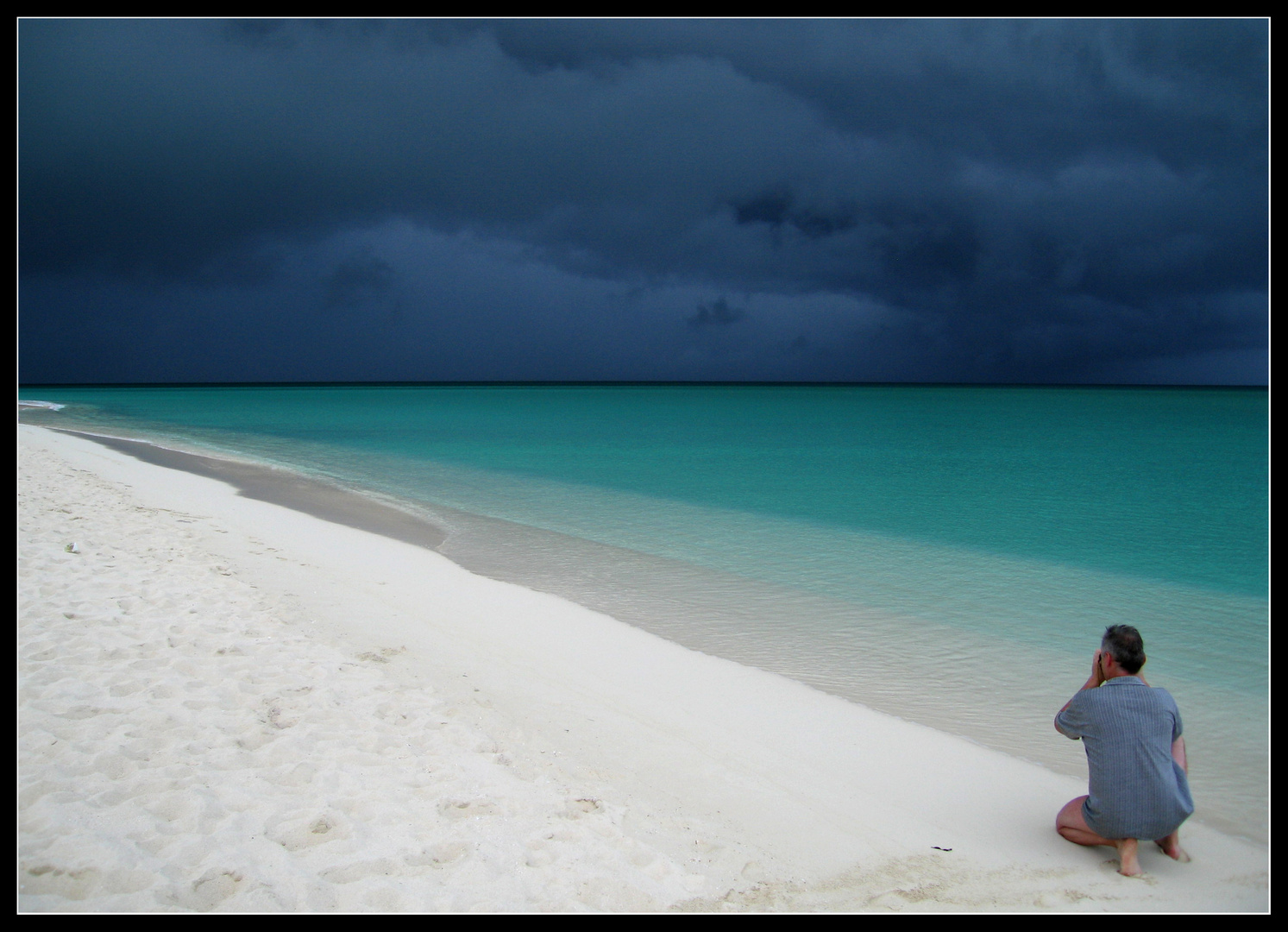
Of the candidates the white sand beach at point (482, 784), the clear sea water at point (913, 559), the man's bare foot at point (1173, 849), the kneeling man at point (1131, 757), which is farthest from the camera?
the clear sea water at point (913, 559)

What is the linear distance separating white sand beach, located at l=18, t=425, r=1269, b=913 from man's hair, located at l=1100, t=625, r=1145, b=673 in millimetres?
→ 965

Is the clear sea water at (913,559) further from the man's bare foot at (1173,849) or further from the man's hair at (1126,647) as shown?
the man's hair at (1126,647)

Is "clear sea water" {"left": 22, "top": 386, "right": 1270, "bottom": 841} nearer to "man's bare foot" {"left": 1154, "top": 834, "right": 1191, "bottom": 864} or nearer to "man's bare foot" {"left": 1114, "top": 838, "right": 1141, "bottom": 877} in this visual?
"man's bare foot" {"left": 1154, "top": 834, "right": 1191, "bottom": 864}

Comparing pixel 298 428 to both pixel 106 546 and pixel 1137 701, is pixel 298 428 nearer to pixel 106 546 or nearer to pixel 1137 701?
pixel 106 546

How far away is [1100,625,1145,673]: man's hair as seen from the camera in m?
3.47

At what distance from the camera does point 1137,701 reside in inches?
136

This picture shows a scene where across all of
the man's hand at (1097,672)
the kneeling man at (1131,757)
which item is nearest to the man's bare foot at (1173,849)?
the kneeling man at (1131,757)

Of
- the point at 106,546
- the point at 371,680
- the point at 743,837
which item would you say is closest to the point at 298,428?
the point at 106,546

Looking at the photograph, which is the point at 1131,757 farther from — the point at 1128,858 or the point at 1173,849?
the point at 1173,849

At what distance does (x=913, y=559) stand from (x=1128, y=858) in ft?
26.9

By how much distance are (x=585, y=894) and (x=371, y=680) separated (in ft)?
8.79

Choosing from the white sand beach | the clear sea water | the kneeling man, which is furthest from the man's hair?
the clear sea water

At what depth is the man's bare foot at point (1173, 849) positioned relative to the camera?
359 cm

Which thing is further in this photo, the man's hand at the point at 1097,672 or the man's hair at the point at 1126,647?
the man's hand at the point at 1097,672
